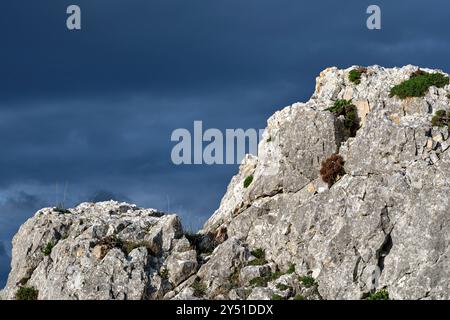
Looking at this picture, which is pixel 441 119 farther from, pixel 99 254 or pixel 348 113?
pixel 99 254

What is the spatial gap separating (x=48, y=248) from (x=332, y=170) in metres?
18.7

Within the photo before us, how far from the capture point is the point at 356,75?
60.8 m

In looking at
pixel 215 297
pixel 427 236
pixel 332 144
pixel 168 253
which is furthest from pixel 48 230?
pixel 427 236

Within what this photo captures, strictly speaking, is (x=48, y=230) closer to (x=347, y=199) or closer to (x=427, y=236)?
(x=347, y=199)

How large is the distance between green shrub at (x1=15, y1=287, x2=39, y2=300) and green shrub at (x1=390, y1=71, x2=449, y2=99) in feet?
85.3

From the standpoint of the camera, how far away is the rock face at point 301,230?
48.6 metres

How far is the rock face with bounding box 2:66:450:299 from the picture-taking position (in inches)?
1913

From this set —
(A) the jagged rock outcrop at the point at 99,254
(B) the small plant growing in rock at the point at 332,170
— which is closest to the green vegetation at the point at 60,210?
(A) the jagged rock outcrop at the point at 99,254

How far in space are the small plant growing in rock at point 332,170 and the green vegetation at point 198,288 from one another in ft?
32.3

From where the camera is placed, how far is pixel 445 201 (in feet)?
159

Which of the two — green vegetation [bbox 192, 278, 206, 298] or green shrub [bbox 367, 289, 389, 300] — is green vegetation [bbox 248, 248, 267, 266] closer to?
green vegetation [bbox 192, 278, 206, 298]

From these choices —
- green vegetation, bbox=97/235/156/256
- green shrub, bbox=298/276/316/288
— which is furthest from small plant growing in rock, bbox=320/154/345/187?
green vegetation, bbox=97/235/156/256

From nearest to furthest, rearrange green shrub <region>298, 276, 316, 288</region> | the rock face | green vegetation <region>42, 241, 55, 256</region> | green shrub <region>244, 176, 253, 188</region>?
the rock face < green shrub <region>298, 276, 316, 288</region> < green vegetation <region>42, 241, 55, 256</region> < green shrub <region>244, 176, 253, 188</region>

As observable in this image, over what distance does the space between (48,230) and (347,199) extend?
19609 mm
